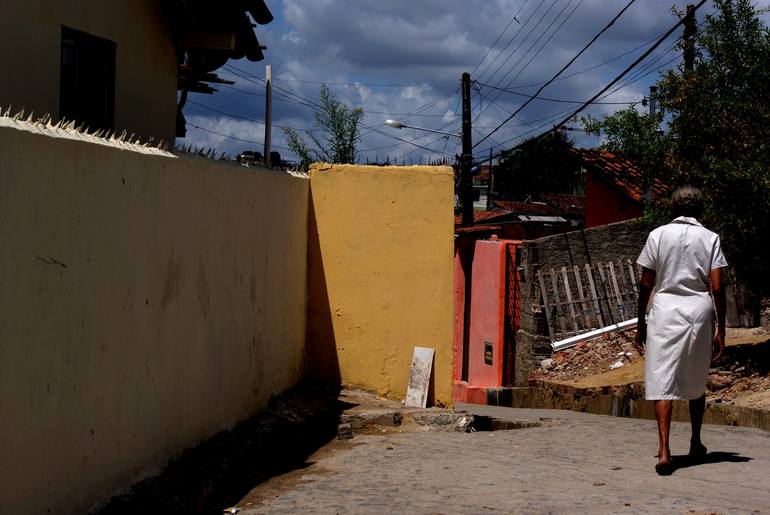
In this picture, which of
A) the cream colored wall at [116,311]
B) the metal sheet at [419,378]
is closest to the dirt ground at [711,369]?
the metal sheet at [419,378]

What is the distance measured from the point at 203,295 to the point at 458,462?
2.14 meters

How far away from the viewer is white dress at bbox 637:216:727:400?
6641 millimetres

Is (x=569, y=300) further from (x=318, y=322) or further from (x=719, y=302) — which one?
(x=719, y=302)

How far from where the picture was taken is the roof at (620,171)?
17.9 m

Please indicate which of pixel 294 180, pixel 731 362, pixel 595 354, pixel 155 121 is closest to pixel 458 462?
pixel 294 180

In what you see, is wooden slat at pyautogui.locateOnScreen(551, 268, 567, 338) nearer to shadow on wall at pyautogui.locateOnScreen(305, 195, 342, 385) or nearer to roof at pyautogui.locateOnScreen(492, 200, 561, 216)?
shadow on wall at pyautogui.locateOnScreen(305, 195, 342, 385)

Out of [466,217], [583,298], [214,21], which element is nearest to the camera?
[214,21]

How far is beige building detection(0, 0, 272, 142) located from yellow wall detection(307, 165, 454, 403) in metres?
1.93

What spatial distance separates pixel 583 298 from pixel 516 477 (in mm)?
14581

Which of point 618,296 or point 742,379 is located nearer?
point 742,379

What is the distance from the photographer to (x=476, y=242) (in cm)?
2203

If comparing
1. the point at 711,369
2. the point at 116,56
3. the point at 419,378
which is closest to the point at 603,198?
the point at 711,369

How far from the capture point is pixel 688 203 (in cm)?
686

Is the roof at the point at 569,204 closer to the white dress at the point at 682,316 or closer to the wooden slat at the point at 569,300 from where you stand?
the wooden slat at the point at 569,300
